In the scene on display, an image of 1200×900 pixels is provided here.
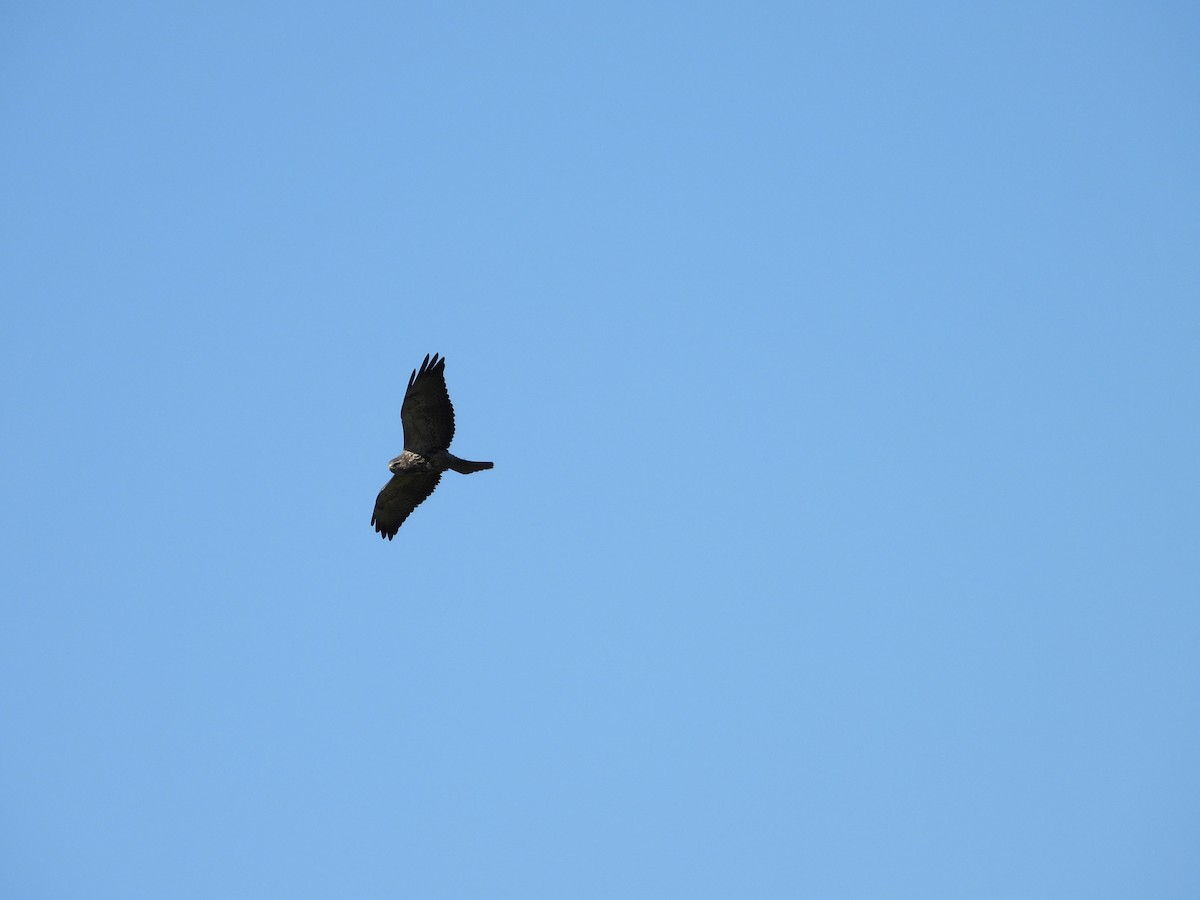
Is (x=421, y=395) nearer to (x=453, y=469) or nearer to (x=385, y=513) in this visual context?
A: (x=453, y=469)

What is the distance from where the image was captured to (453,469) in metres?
35.6

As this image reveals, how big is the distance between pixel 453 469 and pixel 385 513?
3.20 metres

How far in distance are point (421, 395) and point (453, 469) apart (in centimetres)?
219

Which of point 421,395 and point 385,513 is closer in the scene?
point 421,395

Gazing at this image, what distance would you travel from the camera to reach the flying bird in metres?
34.6

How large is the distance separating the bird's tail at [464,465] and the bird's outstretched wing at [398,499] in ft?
3.37

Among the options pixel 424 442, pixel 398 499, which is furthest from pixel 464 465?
pixel 398 499

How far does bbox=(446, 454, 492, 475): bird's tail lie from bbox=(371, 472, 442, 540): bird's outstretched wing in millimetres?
1027

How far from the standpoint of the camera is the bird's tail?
116 feet

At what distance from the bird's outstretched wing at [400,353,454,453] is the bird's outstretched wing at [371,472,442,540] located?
1.30 meters

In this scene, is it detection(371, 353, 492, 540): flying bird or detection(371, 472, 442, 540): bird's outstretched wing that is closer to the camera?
detection(371, 353, 492, 540): flying bird

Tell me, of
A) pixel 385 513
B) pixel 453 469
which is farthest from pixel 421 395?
pixel 385 513

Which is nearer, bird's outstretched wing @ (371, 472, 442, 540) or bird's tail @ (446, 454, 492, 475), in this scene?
bird's tail @ (446, 454, 492, 475)

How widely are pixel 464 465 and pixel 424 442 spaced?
1.16m
